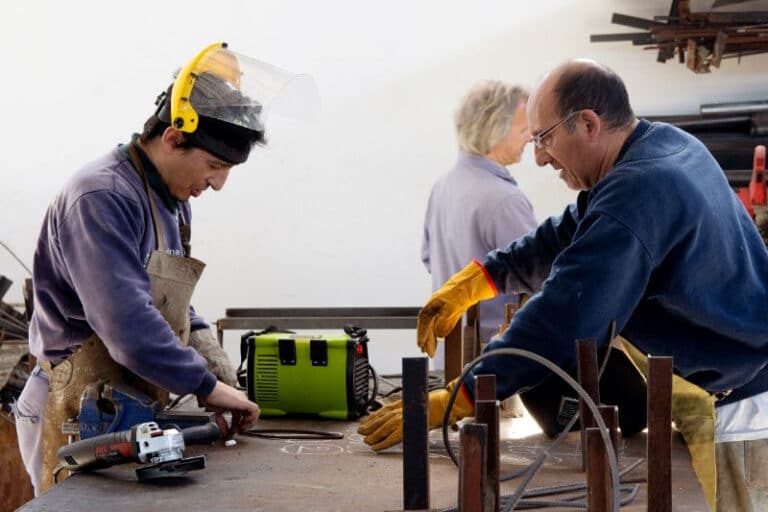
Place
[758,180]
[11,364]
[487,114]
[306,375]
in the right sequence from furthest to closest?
[758,180], [11,364], [487,114], [306,375]

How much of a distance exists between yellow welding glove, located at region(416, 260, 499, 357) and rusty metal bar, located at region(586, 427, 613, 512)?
51.8 inches

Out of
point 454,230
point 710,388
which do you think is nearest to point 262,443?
point 710,388

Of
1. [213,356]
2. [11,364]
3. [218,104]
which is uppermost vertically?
[218,104]

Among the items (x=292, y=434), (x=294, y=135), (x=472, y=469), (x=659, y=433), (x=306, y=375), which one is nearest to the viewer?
(x=472, y=469)

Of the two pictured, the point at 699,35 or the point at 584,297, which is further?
the point at 699,35

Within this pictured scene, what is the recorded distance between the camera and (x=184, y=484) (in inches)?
75.5

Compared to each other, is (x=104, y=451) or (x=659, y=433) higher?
(x=659, y=433)

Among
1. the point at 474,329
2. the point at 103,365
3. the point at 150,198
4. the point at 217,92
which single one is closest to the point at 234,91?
the point at 217,92

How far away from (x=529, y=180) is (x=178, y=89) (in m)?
3.13

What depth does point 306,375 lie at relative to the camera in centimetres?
262

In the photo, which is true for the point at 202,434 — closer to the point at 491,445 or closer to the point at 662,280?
the point at 491,445


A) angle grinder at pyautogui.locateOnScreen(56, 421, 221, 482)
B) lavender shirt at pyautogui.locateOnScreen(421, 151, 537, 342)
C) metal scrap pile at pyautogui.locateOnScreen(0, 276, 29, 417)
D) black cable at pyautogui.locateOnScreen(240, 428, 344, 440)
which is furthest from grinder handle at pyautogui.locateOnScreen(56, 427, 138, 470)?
metal scrap pile at pyautogui.locateOnScreen(0, 276, 29, 417)

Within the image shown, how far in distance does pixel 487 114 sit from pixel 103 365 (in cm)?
190

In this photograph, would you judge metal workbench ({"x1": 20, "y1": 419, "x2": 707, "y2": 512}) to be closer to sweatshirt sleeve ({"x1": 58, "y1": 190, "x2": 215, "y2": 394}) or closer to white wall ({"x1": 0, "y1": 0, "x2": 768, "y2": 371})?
sweatshirt sleeve ({"x1": 58, "y1": 190, "x2": 215, "y2": 394})
